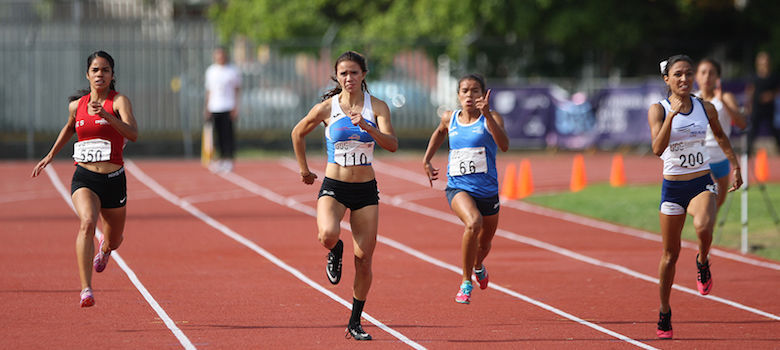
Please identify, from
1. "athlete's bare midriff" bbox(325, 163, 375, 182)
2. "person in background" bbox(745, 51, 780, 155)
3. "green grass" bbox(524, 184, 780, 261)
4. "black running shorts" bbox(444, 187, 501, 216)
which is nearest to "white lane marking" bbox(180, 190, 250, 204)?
"green grass" bbox(524, 184, 780, 261)

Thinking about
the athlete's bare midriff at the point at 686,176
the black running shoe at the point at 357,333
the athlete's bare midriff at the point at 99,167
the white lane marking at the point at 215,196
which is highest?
the athlete's bare midriff at the point at 99,167

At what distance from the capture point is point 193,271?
10.9 metres

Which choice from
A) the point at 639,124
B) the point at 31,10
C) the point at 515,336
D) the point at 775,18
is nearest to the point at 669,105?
the point at 515,336

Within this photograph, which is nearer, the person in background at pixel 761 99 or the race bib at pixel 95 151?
the race bib at pixel 95 151

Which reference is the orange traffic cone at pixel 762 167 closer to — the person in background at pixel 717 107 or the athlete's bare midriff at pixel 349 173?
the person in background at pixel 717 107

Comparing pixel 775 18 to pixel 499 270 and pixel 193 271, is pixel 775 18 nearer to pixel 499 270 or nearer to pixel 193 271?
pixel 499 270

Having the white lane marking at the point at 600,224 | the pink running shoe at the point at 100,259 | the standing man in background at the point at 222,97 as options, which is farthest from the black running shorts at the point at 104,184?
the standing man in background at the point at 222,97

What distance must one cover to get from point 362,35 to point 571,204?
14.0 meters

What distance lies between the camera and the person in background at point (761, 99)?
55.3 ft

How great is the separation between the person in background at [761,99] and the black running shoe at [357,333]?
991 centimetres

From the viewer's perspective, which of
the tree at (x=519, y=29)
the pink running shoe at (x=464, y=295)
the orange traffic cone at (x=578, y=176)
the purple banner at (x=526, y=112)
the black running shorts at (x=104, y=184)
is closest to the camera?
the black running shorts at (x=104, y=184)

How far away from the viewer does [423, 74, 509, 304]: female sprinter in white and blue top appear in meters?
8.75

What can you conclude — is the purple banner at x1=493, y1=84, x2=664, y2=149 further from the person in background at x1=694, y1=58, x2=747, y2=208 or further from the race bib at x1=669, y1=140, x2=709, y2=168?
the race bib at x1=669, y1=140, x2=709, y2=168

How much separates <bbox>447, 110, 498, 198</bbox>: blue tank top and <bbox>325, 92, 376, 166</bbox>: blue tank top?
4.77 ft
